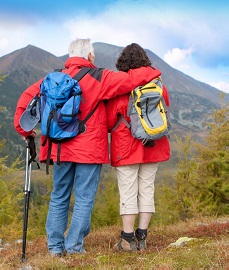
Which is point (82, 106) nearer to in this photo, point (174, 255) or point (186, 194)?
point (174, 255)

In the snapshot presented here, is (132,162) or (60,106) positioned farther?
(132,162)

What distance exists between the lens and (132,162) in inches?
183

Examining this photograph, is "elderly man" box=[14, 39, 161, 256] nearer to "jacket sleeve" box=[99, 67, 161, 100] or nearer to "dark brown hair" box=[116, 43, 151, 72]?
"jacket sleeve" box=[99, 67, 161, 100]

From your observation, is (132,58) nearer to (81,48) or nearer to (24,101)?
(81,48)

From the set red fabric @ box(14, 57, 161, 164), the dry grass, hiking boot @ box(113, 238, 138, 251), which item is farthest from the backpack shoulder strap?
hiking boot @ box(113, 238, 138, 251)

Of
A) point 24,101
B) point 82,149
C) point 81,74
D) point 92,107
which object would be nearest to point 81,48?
point 81,74

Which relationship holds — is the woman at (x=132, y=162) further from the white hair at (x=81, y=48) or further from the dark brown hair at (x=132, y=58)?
the white hair at (x=81, y=48)

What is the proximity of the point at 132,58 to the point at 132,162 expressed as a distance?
135 cm

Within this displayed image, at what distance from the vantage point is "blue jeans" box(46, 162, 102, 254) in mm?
4480

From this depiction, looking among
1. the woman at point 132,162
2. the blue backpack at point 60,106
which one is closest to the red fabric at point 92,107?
the blue backpack at point 60,106

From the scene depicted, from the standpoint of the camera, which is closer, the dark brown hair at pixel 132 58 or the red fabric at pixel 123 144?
the red fabric at pixel 123 144

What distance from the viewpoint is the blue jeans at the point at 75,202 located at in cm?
448

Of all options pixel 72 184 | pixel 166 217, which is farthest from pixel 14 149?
pixel 72 184

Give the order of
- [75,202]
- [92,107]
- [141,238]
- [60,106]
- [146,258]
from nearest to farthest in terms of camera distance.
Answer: [146,258] < [60,106] < [92,107] < [75,202] < [141,238]
